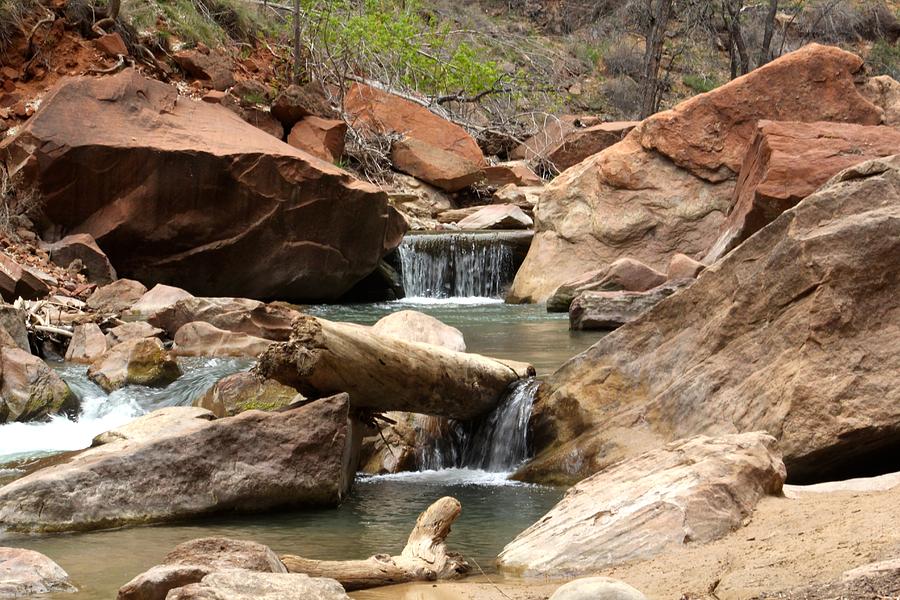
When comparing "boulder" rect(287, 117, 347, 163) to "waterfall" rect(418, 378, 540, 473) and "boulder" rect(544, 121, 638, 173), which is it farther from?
"waterfall" rect(418, 378, 540, 473)

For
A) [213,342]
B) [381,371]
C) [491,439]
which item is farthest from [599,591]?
[213,342]

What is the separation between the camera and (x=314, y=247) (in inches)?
595

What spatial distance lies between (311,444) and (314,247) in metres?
8.86

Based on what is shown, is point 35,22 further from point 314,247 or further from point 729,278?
point 729,278

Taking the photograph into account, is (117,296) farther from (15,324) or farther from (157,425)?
(157,425)

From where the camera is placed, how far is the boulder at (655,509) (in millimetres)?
4535

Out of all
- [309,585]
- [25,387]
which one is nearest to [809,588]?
[309,585]

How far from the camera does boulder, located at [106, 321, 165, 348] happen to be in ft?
34.7

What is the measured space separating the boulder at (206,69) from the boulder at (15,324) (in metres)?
9.64

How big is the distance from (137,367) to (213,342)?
1226 mm

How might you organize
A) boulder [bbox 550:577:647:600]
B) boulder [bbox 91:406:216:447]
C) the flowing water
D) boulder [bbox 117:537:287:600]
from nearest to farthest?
1. boulder [bbox 550:577:647:600]
2. boulder [bbox 117:537:287:600]
3. the flowing water
4. boulder [bbox 91:406:216:447]

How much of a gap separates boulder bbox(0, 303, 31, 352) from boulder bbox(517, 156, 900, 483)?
482 cm

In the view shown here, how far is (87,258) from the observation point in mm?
13797

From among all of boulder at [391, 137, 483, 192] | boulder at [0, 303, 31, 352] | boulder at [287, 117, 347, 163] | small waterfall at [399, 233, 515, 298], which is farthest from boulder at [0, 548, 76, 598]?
boulder at [391, 137, 483, 192]
